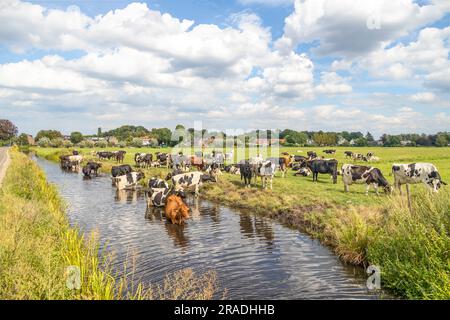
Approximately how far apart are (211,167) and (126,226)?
1650 centimetres

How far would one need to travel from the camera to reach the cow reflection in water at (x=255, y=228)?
47.6 feet

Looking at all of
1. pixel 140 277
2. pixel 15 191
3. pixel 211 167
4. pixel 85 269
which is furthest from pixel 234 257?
pixel 211 167

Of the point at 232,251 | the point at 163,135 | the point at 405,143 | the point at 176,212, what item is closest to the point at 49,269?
the point at 232,251

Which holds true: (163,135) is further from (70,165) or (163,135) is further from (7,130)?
(70,165)

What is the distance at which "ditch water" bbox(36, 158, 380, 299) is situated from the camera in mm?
9531

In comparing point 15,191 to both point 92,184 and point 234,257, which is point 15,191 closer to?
point 234,257

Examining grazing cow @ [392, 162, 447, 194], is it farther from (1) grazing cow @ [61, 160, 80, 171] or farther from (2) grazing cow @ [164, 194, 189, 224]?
(1) grazing cow @ [61, 160, 80, 171]

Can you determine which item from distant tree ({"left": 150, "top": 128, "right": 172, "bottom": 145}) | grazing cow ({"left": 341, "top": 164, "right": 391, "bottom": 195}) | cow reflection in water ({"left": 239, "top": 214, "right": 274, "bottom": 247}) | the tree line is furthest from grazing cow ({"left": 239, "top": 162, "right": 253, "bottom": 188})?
distant tree ({"left": 150, "top": 128, "right": 172, "bottom": 145})

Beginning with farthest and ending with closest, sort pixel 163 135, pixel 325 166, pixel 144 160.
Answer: pixel 163 135, pixel 144 160, pixel 325 166

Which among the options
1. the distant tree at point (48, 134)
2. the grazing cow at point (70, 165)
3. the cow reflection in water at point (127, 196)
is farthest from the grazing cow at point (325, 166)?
the distant tree at point (48, 134)

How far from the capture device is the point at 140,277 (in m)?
10.0

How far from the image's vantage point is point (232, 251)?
496 inches

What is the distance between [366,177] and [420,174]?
3.05 meters
